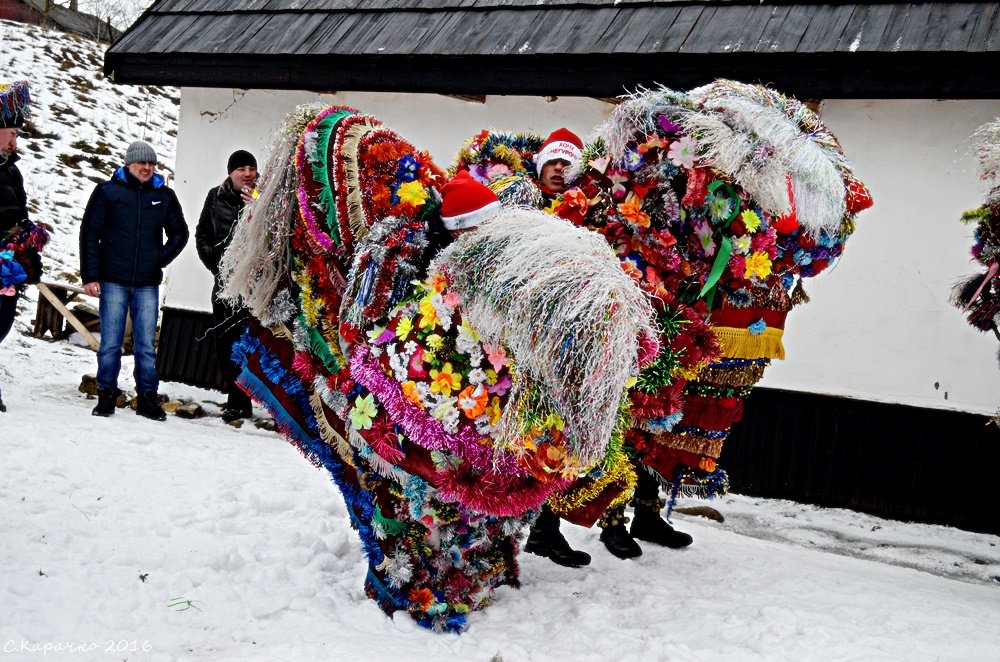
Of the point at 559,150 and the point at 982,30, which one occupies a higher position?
the point at 982,30

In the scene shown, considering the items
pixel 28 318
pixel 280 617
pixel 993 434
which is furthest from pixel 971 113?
pixel 28 318

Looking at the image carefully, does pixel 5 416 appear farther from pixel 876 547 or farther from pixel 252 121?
pixel 876 547

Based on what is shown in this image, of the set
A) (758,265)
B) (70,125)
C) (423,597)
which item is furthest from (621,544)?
(70,125)

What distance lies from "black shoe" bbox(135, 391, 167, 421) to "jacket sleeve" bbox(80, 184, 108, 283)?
0.85 m

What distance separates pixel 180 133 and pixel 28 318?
277 cm

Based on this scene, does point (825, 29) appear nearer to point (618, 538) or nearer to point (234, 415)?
point (618, 538)

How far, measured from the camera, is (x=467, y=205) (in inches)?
117

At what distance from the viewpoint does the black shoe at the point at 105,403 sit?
6.11m

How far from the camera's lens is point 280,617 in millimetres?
3201

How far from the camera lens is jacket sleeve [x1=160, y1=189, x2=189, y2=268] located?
6.35 metres

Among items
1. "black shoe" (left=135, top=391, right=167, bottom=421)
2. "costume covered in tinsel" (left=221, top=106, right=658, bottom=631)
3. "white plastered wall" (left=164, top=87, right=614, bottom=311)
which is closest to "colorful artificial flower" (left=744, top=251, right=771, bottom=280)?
"costume covered in tinsel" (left=221, top=106, right=658, bottom=631)

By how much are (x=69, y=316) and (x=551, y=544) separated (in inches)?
238

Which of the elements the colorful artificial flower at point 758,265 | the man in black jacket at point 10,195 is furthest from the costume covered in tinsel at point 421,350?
the man in black jacket at point 10,195

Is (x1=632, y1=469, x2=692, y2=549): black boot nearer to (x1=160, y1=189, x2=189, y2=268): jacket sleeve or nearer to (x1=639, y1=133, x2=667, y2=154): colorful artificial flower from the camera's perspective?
(x1=639, y1=133, x2=667, y2=154): colorful artificial flower
